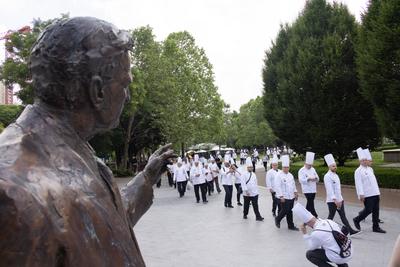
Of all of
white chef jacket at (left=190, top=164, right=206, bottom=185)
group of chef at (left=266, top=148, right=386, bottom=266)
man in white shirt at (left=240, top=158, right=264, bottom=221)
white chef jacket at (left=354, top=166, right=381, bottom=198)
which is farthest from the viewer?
white chef jacket at (left=190, top=164, right=206, bottom=185)

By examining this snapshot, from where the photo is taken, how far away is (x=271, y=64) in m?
29.7

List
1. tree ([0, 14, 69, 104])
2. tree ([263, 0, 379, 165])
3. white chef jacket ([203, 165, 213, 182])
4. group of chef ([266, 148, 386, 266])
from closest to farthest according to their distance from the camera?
group of chef ([266, 148, 386, 266])
white chef jacket ([203, 165, 213, 182])
tree ([0, 14, 69, 104])
tree ([263, 0, 379, 165])

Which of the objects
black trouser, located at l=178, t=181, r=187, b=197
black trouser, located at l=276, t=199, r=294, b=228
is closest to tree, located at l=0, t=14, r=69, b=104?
black trouser, located at l=178, t=181, r=187, b=197

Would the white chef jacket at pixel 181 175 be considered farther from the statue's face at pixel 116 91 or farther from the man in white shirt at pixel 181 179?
the statue's face at pixel 116 91

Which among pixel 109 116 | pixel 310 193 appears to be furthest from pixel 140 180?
pixel 310 193

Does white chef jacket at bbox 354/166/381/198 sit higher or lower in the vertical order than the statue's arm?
lower

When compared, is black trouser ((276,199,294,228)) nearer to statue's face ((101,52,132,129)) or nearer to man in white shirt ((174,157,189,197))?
man in white shirt ((174,157,189,197))

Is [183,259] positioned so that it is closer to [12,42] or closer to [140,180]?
[140,180]

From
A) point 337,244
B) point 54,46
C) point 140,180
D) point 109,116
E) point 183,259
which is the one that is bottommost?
point 183,259

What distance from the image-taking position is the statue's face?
1475 millimetres

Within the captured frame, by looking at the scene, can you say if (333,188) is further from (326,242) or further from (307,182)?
(326,242)

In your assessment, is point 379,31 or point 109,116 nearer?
point 109,116

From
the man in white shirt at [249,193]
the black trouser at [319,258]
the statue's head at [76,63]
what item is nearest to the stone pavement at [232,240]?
the man in white shirt at [249,193]

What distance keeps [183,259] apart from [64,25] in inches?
307
